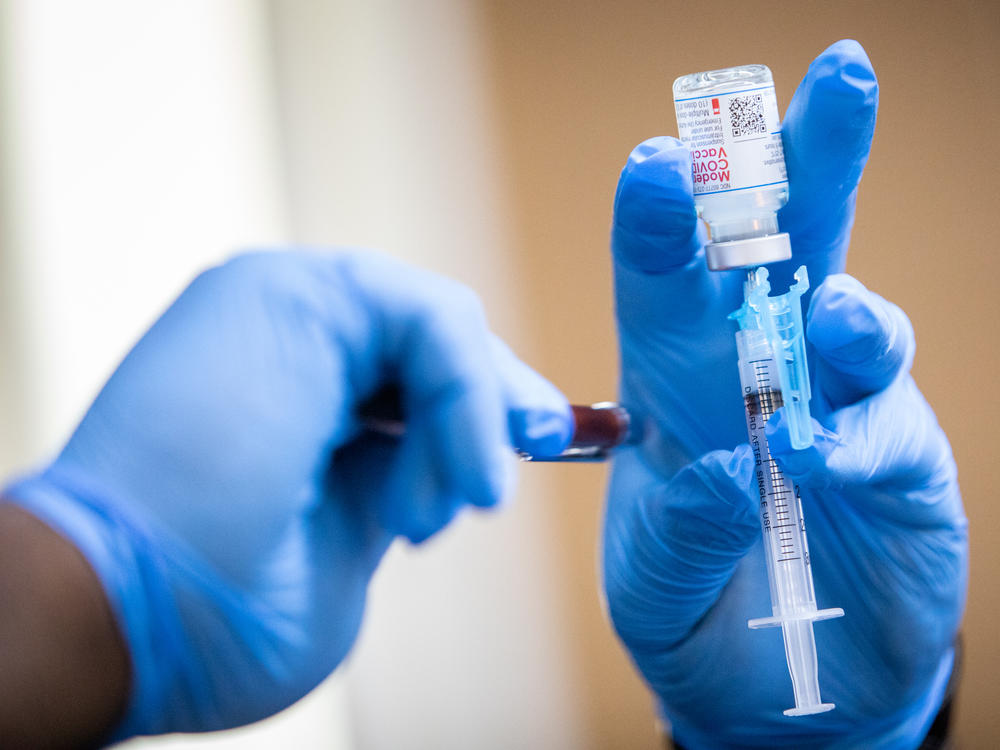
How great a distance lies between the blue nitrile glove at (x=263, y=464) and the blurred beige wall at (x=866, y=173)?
0.97m

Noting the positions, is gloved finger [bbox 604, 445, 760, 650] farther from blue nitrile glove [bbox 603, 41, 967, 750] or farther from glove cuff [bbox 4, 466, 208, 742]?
glove cuff [bbox 4, 466, 208, 742]

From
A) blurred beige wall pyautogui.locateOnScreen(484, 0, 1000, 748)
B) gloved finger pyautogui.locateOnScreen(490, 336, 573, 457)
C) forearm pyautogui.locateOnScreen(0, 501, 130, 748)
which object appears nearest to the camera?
forearm pyautogui.locateOnScreen(0, 501, 130, 748)

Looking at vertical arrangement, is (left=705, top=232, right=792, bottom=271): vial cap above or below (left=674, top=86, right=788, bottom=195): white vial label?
below

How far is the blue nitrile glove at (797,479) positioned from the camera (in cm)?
87

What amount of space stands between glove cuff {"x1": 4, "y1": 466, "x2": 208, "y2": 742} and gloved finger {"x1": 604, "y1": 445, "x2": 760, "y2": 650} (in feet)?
1.79

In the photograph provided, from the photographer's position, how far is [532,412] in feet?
2.36

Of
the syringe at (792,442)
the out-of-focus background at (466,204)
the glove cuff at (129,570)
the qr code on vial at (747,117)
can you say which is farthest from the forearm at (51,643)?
the out-of-focus background at (466,204)

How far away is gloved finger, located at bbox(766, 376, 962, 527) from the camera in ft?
2.74

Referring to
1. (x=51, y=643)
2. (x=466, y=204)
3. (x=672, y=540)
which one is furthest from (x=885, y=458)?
(x=466, y=204)

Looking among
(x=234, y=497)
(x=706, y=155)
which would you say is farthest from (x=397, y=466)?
(x=706, y=155)

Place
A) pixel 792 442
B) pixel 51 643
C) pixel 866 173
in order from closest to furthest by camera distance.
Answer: pixel 51 643 → pixel 792 442 → pixel 866 173

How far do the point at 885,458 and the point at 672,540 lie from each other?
0.84 ft

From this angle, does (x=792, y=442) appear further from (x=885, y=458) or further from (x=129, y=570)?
(x=129, y=570)

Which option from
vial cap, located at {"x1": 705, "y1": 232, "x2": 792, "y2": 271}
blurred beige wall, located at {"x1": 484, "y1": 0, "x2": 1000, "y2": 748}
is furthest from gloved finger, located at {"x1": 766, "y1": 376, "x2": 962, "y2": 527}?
blurred beige wall, located at {"x1": 484, "y1": 0, "x2": 1000, "y2": 748}
